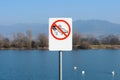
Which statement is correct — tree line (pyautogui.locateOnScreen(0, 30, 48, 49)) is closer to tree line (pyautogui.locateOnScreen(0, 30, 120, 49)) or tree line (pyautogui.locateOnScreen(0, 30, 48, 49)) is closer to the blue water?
tree line (pyautogui.locateOnScreen(0, 30, 120, 49))

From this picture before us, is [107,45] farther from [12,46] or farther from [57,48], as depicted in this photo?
[57,48]

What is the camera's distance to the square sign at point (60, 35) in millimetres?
6945

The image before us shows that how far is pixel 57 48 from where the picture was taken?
22.8ft

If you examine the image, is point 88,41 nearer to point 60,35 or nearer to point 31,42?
point 31,42

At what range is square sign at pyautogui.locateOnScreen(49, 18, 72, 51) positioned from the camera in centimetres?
695

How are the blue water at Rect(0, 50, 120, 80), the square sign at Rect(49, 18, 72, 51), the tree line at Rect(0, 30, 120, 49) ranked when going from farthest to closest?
the tree line at Rect(0, 30, 120, 49) < the blue water at Rect(0, 50, 120, 80) < the square sign at Rect(49, 18, 72, 51)

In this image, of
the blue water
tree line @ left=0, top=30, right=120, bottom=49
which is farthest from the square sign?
tree line @ left=0, top=30, right=120, bottom=49

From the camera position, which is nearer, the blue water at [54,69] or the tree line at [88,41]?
the blue water at [54,69]

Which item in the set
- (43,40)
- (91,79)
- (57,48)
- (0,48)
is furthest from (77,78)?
(0,48)

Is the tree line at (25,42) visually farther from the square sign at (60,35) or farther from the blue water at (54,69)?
the square sign at (60,35)

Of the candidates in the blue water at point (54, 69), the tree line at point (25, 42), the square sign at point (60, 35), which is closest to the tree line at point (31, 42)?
the tree line at point (25, 42)

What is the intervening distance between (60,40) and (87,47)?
145 metres

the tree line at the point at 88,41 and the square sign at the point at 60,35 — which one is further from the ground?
the square sign at the point at 60,35

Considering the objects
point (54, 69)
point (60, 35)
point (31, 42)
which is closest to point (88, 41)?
point (31, 42)
